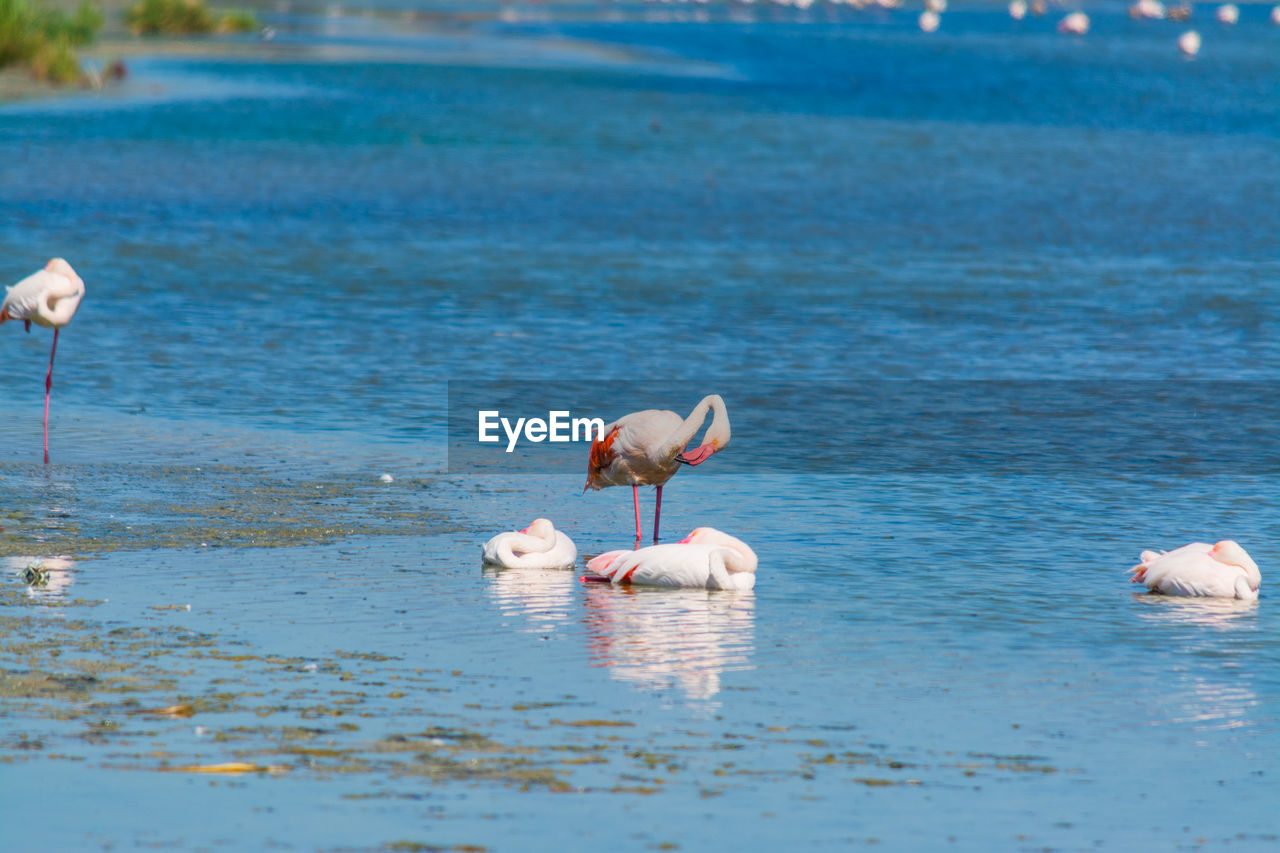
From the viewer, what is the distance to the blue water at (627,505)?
23.3ft

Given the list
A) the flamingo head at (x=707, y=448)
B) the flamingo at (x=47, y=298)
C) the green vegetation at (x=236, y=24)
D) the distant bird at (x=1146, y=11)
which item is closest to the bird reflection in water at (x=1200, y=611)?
the flamingo head at (x=707, y=448)

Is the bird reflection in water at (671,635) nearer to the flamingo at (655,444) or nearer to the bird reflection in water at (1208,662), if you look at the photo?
the flamingo at (655,444)

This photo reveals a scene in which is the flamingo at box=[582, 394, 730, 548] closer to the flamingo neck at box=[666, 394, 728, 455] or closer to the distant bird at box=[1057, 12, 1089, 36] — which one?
the flamingo neck at box=[666, 394, 728, 455]

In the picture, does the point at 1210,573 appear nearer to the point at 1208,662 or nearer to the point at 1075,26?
the point at 1208,662

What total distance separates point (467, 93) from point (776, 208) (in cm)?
1808

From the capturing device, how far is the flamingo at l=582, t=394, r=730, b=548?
1116 centimetres

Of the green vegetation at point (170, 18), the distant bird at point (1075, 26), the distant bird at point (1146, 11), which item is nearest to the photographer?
the green vegetation at point (170, 18)

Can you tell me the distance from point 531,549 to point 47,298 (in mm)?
5315

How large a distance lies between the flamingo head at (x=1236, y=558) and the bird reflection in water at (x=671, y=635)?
2.36m

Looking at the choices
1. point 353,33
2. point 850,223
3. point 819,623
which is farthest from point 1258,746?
point 353,33

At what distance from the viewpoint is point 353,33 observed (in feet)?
228

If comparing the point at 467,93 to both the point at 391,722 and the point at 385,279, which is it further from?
the point at 391,722

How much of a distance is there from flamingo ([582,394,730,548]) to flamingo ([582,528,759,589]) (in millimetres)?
1050

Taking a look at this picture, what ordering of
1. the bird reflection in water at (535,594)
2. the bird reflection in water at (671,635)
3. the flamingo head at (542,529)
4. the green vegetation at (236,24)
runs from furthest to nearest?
the green vegetation at (236,24), the flamingo head at (542,529), the bird reflection in water at (535,594), the bird reflection in water at (671,635)
